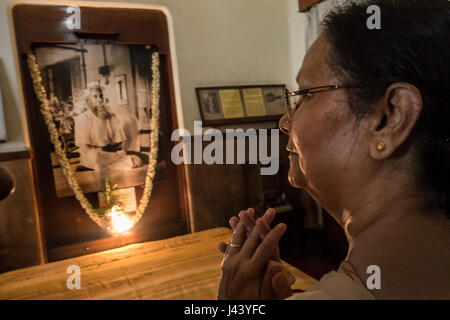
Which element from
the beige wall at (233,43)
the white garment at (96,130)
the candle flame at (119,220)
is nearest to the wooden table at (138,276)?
the candle flame at (119,220)

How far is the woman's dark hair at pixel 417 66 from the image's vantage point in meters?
0.67

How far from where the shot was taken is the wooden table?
74.5 inches

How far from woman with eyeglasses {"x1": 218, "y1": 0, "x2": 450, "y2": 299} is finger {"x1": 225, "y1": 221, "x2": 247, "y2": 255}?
3 centimetres

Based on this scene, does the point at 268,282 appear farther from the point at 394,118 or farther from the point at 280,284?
the point at 394,118

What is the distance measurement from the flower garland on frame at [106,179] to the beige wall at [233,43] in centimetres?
30

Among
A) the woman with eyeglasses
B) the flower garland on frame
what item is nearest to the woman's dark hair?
the woman with eyeglasses

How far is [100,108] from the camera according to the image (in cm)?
336

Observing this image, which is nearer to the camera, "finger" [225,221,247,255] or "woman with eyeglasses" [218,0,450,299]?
"woman with eyeglasses" [218,0,450,299]

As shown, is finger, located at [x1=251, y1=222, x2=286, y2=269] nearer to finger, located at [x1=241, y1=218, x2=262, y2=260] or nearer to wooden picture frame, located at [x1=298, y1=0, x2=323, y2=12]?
finger, located at [x1=241, y1=218, x2=262, y2=260]

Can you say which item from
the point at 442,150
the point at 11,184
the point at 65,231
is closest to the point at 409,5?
the point at 442,150

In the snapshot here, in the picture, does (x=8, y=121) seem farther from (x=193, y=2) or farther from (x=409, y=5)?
(x=409, y=5)

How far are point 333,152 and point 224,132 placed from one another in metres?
3.08

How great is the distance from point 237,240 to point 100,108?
2.86 meters
